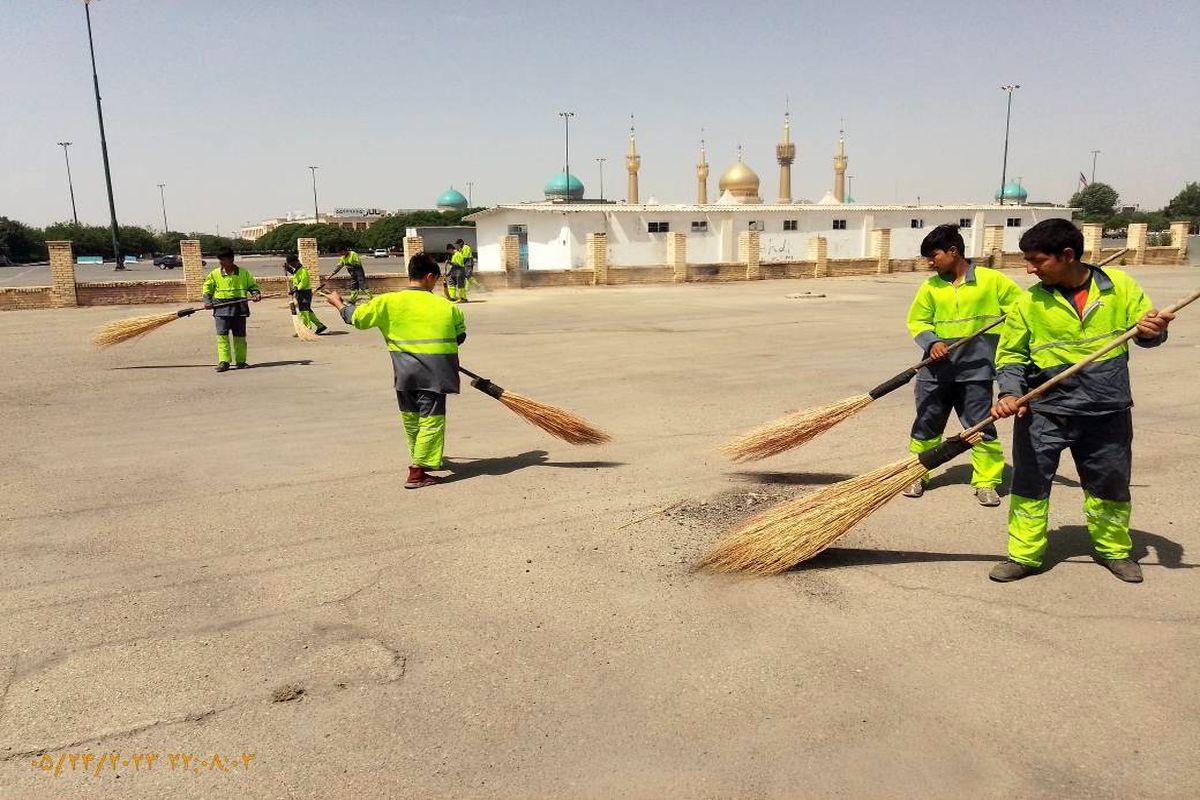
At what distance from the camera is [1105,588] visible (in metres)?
3.86

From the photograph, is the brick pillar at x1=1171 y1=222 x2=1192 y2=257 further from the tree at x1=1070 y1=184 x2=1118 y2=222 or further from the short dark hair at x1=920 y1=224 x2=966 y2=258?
the tree at x1=1070 y1=184 x2=1118 y2=222

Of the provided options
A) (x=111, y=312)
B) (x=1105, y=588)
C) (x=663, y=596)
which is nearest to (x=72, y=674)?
(x=663, y=596)

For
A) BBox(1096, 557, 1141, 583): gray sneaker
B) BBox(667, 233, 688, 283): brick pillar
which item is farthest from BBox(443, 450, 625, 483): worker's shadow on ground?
BBox(667, 233, 688, 283): brick pillar

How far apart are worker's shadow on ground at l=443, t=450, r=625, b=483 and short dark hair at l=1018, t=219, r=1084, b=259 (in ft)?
10.8

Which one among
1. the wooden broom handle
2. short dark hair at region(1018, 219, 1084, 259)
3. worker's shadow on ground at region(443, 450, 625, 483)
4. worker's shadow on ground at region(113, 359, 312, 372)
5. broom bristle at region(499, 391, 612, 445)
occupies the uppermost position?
short dark hair at region(1018, 219, 1084, 259)

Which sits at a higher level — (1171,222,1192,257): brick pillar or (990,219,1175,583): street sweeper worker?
(1171,222,1192,257): brick pillar

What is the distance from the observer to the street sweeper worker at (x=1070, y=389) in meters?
3.68

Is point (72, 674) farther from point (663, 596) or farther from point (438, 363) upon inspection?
point (438, 363)

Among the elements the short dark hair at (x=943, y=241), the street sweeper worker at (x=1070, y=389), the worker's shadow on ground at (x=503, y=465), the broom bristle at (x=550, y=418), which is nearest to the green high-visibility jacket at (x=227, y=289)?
the worker's shadow on ground at (x=503, y=465)

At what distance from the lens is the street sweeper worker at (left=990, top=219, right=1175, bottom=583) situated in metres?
3.68

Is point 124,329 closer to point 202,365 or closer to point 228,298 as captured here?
point 202,365

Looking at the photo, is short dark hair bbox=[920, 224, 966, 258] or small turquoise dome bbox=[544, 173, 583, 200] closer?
short dark hair bbox=[920, 224, 966, 258]

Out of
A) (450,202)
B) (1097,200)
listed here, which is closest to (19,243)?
(450,202)

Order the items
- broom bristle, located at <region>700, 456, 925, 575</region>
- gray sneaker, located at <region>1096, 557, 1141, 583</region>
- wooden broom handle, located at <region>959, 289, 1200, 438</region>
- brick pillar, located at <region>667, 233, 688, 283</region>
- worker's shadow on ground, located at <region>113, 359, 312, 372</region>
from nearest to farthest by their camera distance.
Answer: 1. wooden broom handle, located at <region>959, 289, 1200, 438</region>
2. gray sneaker, located at <region>1096, 557, 1141, 583</region>
3. broom bristle, located at <region>700, 456, 925, 575</region>
4. worker's shadow on ground, located at <region>113, 359, 312, 372</region>
5. brick pillar, located at <region>667, 233, 688, 283</region>
